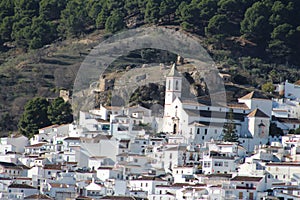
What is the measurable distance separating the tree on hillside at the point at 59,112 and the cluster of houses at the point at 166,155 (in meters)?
2.38

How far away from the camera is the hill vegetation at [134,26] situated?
82.9 metres

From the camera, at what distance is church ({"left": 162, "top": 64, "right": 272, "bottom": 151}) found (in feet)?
215

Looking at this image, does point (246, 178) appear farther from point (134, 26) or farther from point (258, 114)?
point (134, 26)

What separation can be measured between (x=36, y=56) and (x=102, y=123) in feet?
71.3

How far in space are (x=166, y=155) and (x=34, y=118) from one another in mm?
12554

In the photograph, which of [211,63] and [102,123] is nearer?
[102,123]

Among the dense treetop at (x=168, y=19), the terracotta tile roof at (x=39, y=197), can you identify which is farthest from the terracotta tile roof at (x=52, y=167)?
the dense treetop at (x=168, y=19)

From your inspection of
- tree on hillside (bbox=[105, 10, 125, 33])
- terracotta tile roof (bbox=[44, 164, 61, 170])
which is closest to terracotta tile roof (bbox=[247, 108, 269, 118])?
terracotta tile roof (bbox=[44, 164, 61, 170])

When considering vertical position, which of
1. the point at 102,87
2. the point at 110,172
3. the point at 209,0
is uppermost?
the point at 209,0

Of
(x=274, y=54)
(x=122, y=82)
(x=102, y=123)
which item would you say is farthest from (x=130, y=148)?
(x=274, y=54)

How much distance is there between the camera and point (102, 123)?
66750mm

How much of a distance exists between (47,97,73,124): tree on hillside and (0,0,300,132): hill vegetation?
5.64 m

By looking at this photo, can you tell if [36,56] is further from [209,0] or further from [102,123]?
[102,123]

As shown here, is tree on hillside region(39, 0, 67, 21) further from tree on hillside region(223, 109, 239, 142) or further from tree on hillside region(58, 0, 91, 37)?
tree on hillside region(223, 109, 239, 142)
